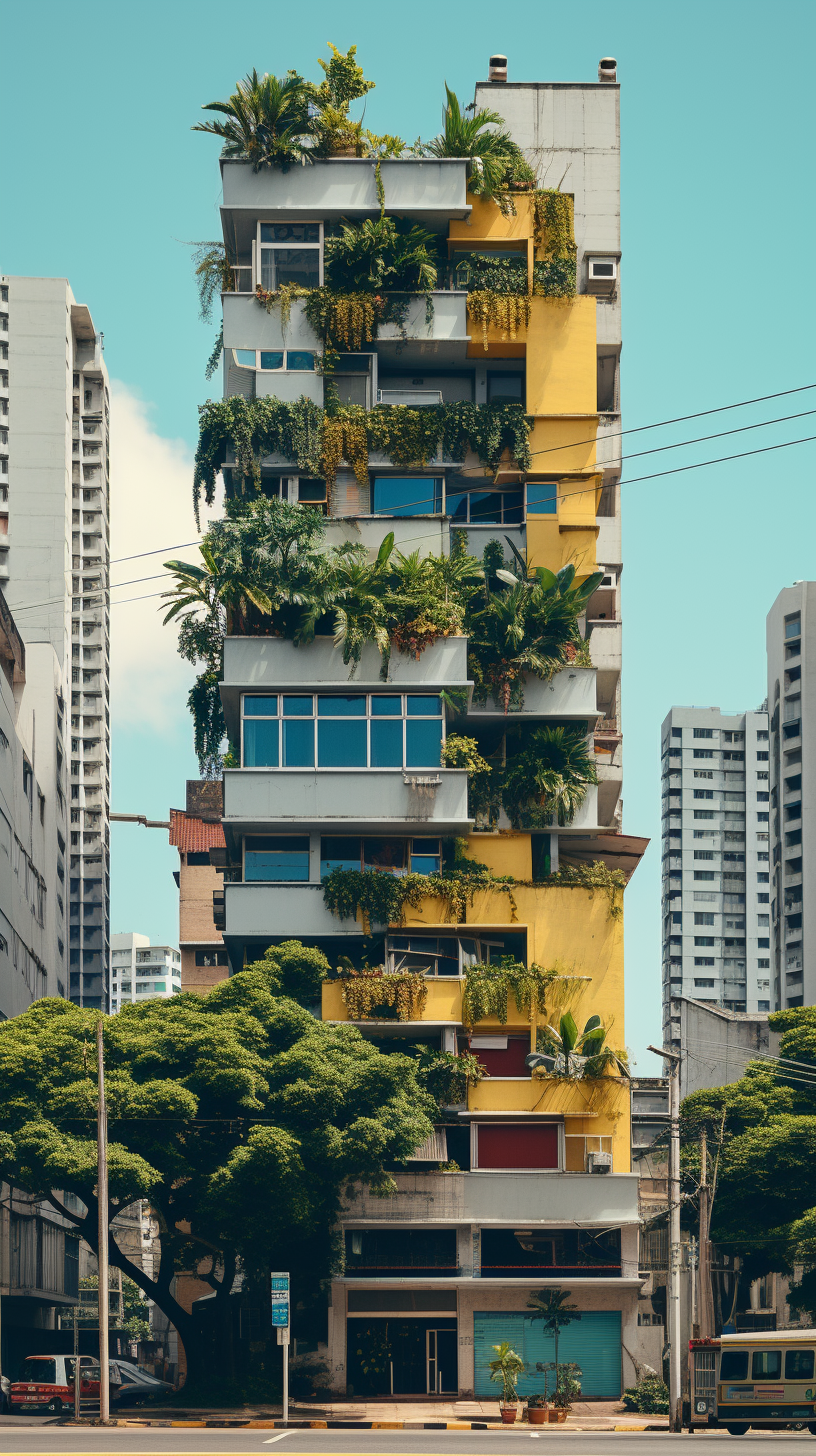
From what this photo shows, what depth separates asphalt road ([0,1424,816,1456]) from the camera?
28031 millimetres

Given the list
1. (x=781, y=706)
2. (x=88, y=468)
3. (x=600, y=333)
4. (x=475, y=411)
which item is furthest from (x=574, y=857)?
(x=88, y=468)

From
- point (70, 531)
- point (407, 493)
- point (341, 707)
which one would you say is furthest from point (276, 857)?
point (70, 531)

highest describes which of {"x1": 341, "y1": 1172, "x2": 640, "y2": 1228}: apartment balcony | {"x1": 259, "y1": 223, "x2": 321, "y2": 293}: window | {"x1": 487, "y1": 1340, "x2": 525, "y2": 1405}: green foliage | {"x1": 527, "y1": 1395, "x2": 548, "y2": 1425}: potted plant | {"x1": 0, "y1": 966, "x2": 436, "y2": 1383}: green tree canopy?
{"x1": 259, "y1": 223, "x2": 321, "y2": 293}: window

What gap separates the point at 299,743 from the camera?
194ft

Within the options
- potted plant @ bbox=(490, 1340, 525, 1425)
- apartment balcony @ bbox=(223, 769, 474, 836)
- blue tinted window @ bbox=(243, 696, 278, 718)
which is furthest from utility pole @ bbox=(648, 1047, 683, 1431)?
blue tinted window @ bbox=(243, 696, 278, 718)

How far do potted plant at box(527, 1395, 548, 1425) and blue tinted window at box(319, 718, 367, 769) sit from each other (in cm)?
2058

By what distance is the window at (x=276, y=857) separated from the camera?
59.2 metres

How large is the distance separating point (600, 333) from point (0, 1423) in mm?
46738

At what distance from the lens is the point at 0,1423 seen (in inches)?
1607

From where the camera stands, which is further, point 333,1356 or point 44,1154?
point 333,1356

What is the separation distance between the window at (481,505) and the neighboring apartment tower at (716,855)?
10652 cm

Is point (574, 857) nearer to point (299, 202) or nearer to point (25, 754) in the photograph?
point (299, 202)

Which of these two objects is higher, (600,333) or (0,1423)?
(600,333)

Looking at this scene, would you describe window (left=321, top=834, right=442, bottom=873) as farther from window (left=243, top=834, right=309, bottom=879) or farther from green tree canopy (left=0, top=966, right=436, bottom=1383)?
green tree canopy (left=0, top=966, right=436, bottom=1383)
